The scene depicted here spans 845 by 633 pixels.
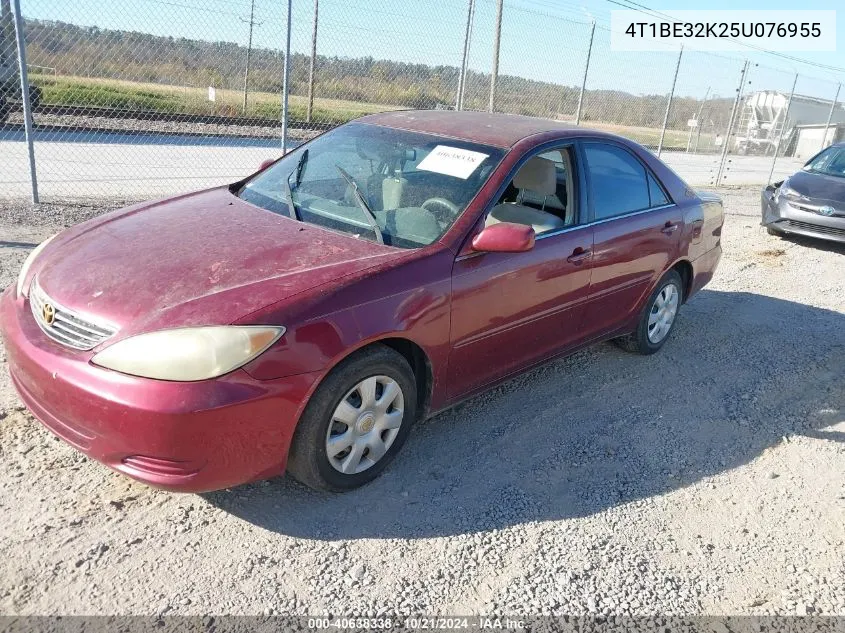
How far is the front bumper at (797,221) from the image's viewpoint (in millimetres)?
8883

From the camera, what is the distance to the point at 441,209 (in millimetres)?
3488

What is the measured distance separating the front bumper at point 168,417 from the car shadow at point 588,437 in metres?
0.40

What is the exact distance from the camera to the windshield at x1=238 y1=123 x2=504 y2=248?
344 centimetres

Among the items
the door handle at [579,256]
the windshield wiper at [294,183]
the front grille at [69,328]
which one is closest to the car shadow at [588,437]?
the door handle at [579,256]

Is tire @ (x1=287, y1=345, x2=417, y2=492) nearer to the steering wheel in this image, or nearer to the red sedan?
the red sedan

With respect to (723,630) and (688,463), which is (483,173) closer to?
(688,463)

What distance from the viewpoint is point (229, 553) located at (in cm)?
270

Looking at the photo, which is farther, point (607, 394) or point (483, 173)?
point (607, 394)

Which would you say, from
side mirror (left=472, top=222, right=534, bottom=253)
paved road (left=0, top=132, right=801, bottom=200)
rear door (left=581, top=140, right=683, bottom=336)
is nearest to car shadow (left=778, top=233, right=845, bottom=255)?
rear door (left=581, top=140, right=683, bottom=336)

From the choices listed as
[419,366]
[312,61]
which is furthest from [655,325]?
[312,61]

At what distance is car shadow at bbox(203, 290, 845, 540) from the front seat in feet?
3.01

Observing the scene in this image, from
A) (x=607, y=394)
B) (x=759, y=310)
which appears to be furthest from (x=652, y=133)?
(x=607, y=394)

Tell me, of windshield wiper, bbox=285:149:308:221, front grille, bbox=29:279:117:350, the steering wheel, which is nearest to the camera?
front grille, bbox=29:279:117:350

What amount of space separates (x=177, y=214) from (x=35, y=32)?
907cm
